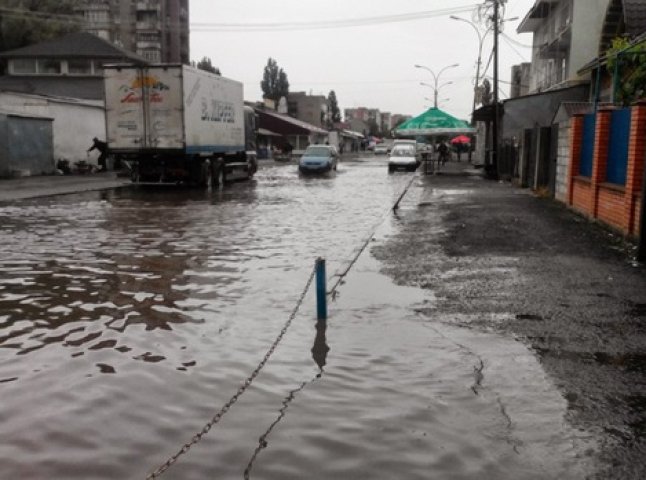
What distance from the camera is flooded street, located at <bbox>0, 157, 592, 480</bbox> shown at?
3.70 m

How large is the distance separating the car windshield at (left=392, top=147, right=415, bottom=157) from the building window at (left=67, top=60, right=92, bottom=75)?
80.6 feet

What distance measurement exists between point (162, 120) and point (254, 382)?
18.9 m

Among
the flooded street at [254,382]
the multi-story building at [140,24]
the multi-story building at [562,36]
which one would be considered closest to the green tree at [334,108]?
the multi-story building at [140,24]

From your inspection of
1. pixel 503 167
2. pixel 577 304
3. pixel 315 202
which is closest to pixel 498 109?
pixel 503 167

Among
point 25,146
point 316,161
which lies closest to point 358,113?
point 316,161

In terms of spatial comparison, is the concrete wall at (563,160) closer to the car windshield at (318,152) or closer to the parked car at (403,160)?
the car windshield at (318,152)

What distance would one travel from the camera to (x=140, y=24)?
82.6 metres

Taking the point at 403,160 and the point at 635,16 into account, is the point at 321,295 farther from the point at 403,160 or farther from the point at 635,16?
the point at 403,160

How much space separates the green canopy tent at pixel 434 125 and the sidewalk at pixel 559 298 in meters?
23.1

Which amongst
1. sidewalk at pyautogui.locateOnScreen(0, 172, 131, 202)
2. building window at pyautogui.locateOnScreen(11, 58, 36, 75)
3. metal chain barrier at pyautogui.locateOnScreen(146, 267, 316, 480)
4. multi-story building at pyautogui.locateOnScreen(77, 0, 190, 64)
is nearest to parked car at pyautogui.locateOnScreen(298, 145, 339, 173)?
sidewalk at pyautogui.locateOnScreen(0, 172, 131, 202)

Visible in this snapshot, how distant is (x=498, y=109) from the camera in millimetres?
32125

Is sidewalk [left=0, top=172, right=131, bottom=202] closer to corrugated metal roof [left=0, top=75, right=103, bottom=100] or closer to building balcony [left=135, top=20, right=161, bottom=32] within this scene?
corrugated metal roof [left=0, top=75, right=103, bottom=100]

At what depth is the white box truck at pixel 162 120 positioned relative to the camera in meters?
22.0

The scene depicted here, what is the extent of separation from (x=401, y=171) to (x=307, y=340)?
35.3 m
